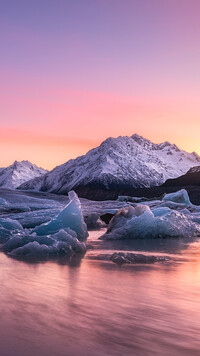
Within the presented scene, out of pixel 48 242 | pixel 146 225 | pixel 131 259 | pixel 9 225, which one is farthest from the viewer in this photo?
pixel 9 225

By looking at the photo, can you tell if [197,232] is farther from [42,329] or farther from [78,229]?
[42,329]

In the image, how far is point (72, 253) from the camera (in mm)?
12867

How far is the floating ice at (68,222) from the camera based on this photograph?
650 inches

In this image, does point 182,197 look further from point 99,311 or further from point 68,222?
point 99,311

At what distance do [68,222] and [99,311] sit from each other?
37.9 feet

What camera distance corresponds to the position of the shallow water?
4.07 metres

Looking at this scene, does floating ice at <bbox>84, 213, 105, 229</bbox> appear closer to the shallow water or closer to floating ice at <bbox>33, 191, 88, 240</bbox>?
floating ice at <bbox>33, 191, 88, 240</bbox>

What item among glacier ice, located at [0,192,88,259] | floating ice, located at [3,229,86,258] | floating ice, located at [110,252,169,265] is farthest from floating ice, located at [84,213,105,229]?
floating ice, located at [110,252,169,265]

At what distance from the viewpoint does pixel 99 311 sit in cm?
547

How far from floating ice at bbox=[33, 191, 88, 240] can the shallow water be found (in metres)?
6.73

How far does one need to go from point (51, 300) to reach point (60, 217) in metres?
10.8

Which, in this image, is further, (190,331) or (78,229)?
(78,229)

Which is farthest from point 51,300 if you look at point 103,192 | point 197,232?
point 103,192

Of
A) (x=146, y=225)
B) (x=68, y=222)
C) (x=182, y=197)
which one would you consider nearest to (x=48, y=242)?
(x=68, y=222)
